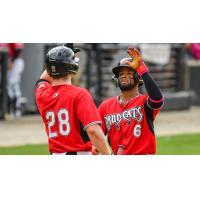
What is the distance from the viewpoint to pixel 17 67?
653 inches

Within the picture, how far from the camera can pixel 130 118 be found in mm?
7070

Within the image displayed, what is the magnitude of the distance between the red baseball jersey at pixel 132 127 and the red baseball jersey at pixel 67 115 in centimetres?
47

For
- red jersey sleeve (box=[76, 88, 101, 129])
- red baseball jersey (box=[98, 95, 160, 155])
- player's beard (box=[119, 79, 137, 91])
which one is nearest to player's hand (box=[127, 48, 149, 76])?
player's beard (box=[119, 79, 137, 91])

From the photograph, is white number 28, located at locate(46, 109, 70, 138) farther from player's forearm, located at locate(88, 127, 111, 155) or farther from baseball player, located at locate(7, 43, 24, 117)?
baseball player, located at locate(7, 43, 24, 117)

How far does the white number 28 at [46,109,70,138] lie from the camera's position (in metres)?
6.58

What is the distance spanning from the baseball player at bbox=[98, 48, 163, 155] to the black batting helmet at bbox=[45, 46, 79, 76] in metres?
0.55

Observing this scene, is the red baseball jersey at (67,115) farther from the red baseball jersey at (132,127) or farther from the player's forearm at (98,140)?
the red baseball jersey at (132,127)

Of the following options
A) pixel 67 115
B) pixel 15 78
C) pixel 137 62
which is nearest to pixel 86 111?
pixel 67 115

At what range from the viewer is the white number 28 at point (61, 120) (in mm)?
6578

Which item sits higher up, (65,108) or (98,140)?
(65,108)

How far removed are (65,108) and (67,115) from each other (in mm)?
56

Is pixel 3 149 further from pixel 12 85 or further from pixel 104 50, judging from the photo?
pixel 104 50

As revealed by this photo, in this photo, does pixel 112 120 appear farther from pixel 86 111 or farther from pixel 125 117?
pixel 86 111

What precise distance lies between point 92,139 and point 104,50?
37.0 ft
